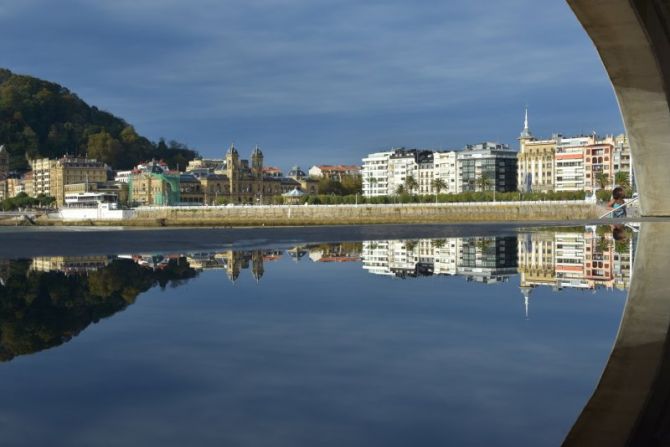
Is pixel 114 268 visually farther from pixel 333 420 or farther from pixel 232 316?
pixel 333 420

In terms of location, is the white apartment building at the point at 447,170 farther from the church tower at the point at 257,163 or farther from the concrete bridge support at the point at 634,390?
the concrete bridge support at the point at 634,390

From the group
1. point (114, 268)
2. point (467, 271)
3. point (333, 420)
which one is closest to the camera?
point (333, 420)

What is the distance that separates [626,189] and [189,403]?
8659 cm

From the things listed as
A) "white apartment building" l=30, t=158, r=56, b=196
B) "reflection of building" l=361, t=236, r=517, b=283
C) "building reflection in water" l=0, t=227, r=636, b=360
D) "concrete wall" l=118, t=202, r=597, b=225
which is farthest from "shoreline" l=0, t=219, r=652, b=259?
"white apartment building" l=30, t=158, r=56, b=196

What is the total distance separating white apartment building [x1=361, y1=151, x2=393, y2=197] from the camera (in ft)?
440

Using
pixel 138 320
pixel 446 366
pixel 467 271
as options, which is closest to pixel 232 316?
pixel 138 320

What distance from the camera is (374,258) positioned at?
12.0 meters

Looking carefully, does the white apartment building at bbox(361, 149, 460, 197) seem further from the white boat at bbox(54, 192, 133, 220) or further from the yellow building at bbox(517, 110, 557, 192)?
the white boat at bbox(54, 192, 133, 220)

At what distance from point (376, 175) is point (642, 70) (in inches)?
4786

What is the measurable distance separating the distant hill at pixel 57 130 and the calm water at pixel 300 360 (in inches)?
5764

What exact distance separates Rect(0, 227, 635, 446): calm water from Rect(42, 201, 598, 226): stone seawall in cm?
5043

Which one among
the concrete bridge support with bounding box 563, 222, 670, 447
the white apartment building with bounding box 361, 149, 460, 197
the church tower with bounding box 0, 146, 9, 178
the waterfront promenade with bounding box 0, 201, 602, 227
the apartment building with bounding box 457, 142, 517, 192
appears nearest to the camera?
the concrete bridge support with bounding box 563, 222, 670, 447

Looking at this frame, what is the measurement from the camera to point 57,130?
148500 mm

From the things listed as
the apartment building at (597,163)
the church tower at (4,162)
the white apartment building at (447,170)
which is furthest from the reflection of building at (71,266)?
the church tower at (4,162)
